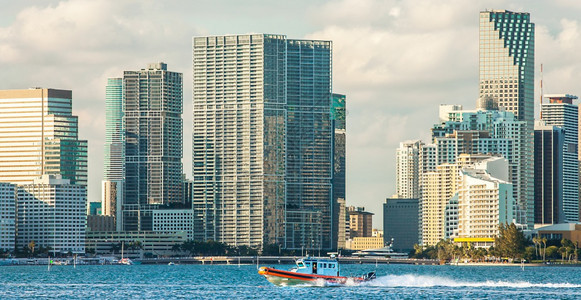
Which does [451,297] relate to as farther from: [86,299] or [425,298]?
[86,299]

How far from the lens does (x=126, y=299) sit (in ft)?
641

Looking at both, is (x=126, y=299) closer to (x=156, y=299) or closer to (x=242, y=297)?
(x=156, y=299)

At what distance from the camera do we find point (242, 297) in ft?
650

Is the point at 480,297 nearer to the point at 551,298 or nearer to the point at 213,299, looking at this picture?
the point at 551,298

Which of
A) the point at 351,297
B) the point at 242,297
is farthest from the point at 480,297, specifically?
the point at 242,297

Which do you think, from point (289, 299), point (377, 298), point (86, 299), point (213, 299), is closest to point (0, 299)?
point (86, 299)

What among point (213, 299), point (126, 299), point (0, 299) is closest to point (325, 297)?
point (213, 299)

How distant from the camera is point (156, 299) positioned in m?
195

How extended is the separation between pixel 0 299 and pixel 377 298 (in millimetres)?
56847

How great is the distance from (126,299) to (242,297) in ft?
56.7

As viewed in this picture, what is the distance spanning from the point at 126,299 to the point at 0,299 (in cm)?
1988

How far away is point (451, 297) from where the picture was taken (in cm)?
19562

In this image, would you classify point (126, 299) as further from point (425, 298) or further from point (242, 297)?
point (425, 298)

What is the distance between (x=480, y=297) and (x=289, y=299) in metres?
29.3
